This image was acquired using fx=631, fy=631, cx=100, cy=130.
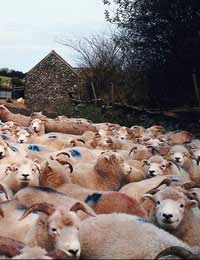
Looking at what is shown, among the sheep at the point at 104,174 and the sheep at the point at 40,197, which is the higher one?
the sheep at the point at 40,197

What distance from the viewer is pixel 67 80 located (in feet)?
129

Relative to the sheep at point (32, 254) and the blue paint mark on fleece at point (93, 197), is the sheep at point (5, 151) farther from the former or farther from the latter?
the sheep at point (32, 254)

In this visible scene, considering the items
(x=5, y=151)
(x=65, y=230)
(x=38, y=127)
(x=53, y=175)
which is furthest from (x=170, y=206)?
(x=38, y=127)

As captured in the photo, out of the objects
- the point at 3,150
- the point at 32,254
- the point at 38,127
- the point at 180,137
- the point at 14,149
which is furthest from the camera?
the point at 38,127

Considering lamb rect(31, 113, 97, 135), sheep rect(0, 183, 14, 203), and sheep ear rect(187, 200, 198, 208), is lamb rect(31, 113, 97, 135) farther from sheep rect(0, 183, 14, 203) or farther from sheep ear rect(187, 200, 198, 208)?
sheep ear rect(187, 200, 198, 208)

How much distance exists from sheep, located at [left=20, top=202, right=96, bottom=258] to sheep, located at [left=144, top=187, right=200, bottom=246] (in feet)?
3.10

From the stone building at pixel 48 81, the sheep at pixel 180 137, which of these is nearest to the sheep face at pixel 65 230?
the sheep at pixel 180 137

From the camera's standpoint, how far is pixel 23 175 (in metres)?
8.27

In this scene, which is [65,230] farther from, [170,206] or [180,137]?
[180,137]

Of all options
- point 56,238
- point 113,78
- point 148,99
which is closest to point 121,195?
point 56,238

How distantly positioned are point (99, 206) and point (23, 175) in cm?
A: 164

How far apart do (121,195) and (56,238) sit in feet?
6.44

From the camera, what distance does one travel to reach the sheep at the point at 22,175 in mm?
8242

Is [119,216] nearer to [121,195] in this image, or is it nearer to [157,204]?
[157,204]
